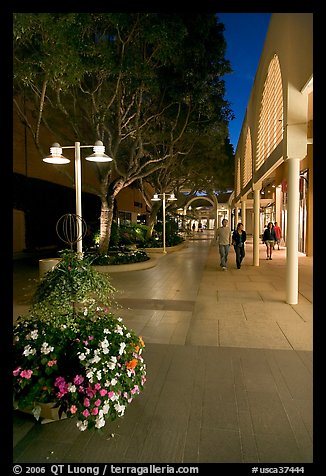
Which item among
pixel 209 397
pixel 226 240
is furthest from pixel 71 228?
pixel 226 240

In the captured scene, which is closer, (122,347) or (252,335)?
(122,347)

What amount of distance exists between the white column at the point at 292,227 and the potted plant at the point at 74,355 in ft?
16.2

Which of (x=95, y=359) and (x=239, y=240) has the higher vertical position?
(x=239, y=240)

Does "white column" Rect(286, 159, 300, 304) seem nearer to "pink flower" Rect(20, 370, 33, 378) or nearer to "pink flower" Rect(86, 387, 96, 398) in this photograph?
"pink flower" Rect(86, 387, 96, 398)

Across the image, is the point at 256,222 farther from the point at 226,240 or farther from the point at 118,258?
the point at 118,258

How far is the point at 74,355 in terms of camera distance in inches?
107

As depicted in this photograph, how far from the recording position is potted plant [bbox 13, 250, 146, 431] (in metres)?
2.55

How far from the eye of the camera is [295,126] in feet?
21.9

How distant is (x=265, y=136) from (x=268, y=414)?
33.6ft

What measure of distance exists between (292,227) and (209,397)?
468cm

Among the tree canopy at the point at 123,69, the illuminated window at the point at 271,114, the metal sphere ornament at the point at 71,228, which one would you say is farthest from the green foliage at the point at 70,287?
the illuminated window at the point at 271,114

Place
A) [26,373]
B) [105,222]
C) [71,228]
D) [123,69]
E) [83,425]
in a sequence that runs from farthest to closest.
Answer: [105,222], [123,69], [71,228], [26,373], [83,425]

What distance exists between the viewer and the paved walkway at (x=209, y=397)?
98.2 inches
